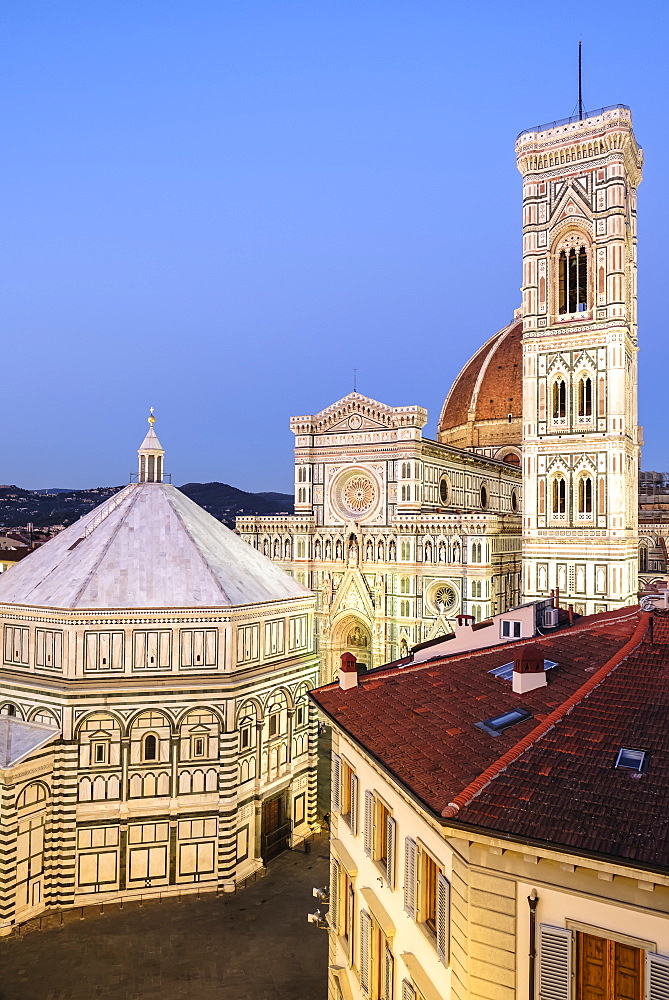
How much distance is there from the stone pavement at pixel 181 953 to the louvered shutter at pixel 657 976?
46.3 feet

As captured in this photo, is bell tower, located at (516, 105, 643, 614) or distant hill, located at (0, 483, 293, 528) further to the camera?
distant hill, located at (0, 483, 293, 528)

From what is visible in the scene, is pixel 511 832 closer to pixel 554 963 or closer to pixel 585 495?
pixel 554 963

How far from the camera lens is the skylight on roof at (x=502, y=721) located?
12367 millimetres

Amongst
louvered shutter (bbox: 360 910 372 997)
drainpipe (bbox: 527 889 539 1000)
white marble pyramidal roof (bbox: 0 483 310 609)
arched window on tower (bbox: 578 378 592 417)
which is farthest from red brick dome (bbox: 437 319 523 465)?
drainpipe (bbox: 527 889 539 1000)

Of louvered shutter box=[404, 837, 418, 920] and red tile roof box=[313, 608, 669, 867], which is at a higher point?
red tile roof box=[313, 608, 669, 867]

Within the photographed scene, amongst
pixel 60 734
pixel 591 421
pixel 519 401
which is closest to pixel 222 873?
pixel 60 734

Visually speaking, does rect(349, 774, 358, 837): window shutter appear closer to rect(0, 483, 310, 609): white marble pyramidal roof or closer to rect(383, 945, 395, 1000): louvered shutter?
rect(383, 945, 395, 1000): louvered shutter

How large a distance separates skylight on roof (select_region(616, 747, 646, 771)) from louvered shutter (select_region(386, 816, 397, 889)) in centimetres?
426

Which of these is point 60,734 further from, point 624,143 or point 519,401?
point 519,401

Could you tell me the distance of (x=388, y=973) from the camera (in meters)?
12.8

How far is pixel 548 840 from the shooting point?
28.3 feet

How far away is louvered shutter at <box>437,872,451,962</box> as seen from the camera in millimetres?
10281

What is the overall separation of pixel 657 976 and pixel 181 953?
17.2 metres

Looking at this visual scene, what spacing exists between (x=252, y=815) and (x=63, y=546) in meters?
12.8
